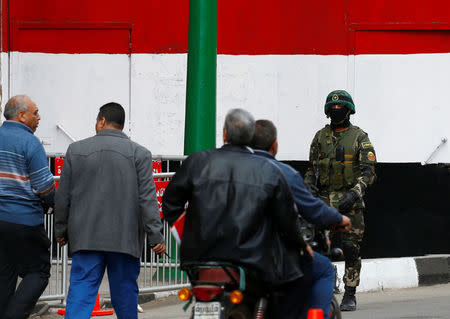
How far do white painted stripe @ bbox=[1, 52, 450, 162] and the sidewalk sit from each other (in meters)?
1.42

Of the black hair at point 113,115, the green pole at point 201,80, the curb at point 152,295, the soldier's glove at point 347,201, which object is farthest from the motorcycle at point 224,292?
the green pole at point 201,80

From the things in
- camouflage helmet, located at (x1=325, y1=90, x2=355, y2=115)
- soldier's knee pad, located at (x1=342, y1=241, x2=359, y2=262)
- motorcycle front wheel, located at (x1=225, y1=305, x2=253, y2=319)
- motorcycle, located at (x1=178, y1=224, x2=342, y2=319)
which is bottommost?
soldier's knee pad, located at (x1=342, y1=241, x2=359, y2=262)

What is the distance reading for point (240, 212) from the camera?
5527 millimetres

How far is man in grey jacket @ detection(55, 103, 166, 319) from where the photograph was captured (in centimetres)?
696

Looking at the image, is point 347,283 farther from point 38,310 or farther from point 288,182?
point 288,182

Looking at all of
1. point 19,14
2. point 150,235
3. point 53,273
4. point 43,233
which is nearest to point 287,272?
point 150,235

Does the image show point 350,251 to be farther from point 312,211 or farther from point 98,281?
point 312,211

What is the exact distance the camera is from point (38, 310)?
957 cm

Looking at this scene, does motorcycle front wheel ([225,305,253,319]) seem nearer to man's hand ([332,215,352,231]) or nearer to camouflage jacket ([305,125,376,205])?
man's hand ([332,215,352,231])

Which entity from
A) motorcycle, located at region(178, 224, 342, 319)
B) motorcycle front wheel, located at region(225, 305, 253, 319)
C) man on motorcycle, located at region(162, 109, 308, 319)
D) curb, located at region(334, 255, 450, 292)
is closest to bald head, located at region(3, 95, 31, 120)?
man on motorcycle, located at region(162, 109, 308, 319)

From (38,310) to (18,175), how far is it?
2633 mm

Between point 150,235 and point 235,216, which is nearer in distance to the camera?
point 235,216

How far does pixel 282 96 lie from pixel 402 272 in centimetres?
257

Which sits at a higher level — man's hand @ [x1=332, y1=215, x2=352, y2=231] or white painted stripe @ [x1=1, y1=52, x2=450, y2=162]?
white painted stripe @ [x1=1, y1=52, x2=450, y2=162]
